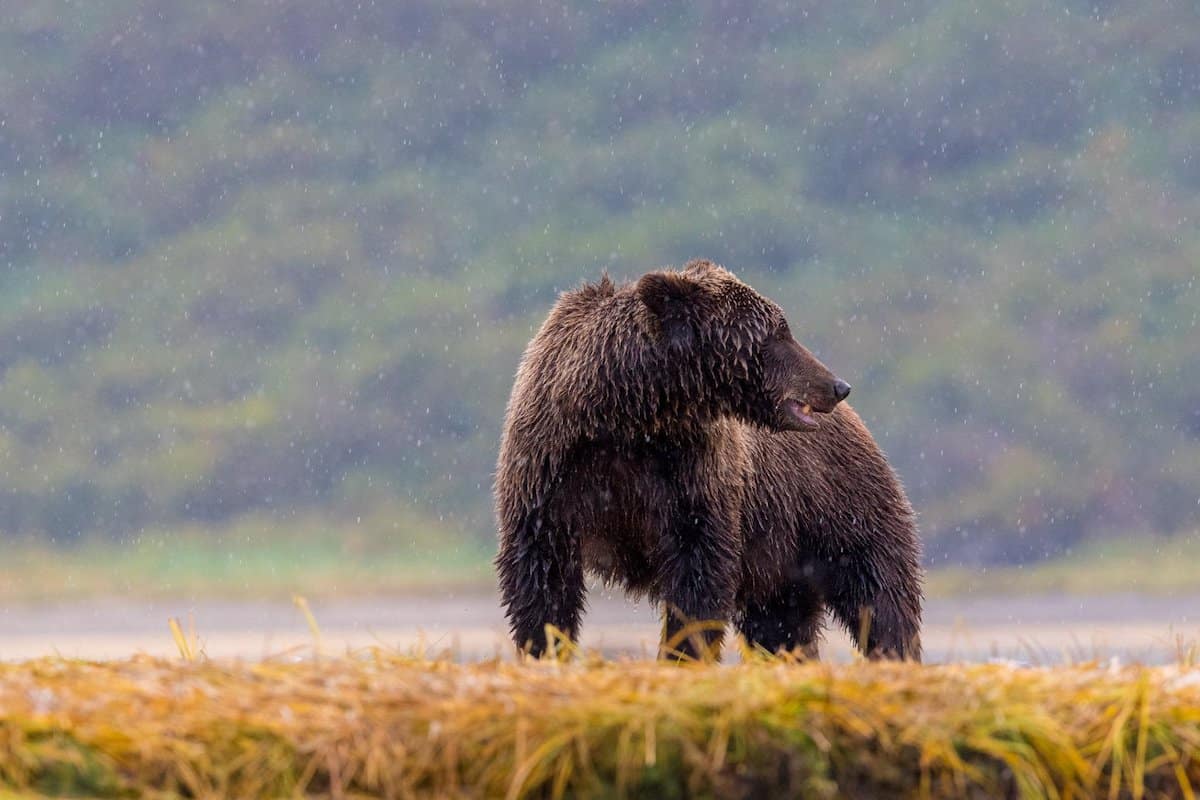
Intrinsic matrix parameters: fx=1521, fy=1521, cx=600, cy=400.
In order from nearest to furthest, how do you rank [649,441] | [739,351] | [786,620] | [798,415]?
[649,441] < [739,351] < [798,415] < [786,620]

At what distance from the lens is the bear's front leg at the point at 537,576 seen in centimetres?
693

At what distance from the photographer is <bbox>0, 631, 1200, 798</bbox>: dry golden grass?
2633 mm

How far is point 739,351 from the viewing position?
23.9ft

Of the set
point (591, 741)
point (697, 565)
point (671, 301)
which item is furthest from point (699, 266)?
point (591, 741)

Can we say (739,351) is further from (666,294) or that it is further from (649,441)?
(649,441)

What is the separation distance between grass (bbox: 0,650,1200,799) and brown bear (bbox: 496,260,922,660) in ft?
12.4

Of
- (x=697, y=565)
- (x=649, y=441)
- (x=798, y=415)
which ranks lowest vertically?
(x=697, y=565)

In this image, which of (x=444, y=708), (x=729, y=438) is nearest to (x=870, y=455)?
(x=729, y=438)

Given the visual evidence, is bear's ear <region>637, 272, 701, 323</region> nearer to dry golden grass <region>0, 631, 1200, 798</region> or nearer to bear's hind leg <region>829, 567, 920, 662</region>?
bear's hind leg <region>829, 567, 920, 662</region>

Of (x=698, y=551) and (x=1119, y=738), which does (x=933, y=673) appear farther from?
(x=698, y=551)

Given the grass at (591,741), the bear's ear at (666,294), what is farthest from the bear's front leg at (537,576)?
the grass at (591,741)

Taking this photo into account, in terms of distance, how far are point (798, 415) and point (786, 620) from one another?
1980 mm

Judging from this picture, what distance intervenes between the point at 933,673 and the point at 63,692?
5.69ft

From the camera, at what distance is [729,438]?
758 cm
